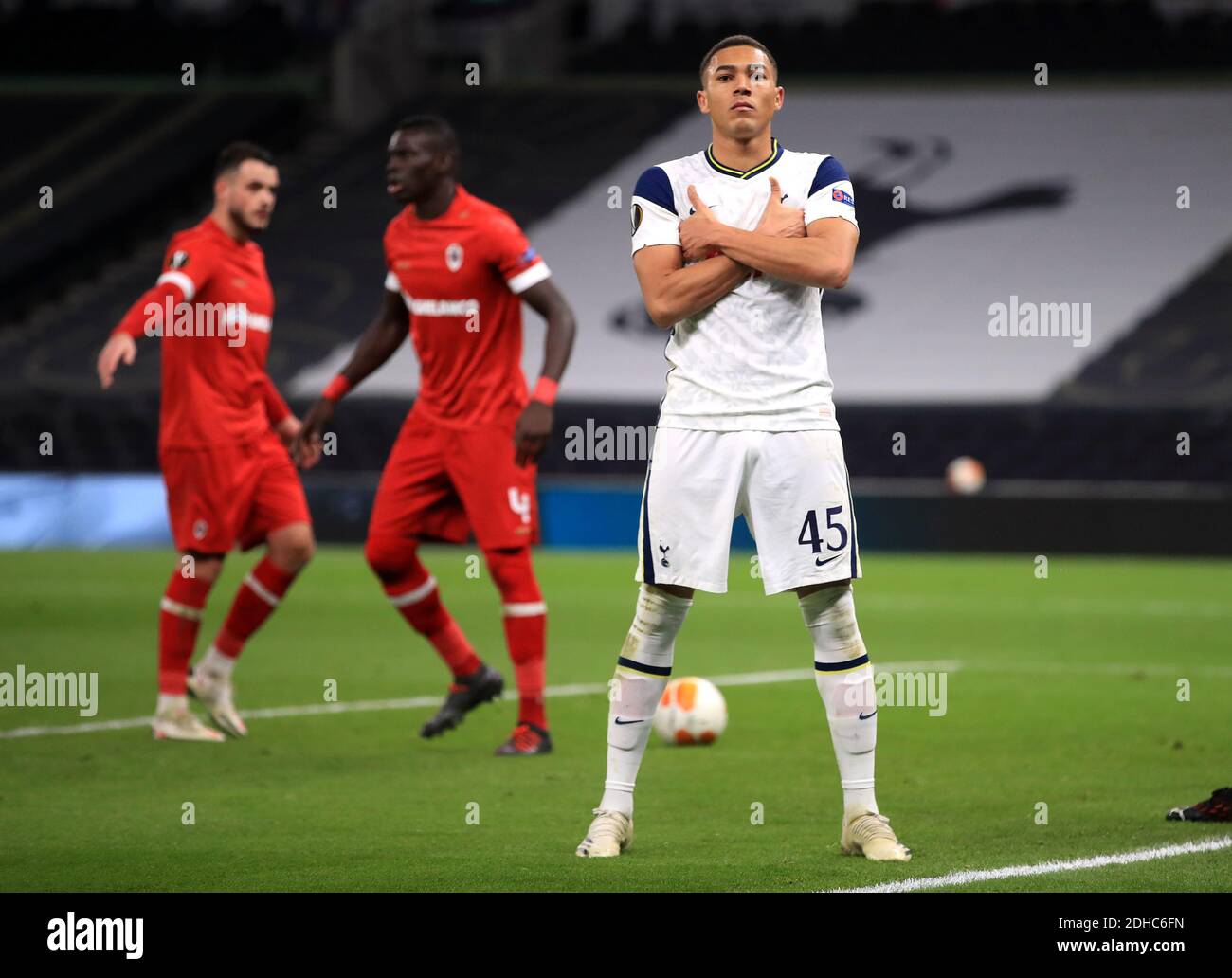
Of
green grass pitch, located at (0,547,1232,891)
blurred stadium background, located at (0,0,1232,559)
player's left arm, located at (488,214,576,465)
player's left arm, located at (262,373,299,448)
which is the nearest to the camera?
green grass pitch, located at (0,547,1232,891)

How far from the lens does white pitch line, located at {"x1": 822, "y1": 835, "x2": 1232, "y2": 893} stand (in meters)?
4.98

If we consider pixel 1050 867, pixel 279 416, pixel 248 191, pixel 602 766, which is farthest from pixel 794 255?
pixel 279 416

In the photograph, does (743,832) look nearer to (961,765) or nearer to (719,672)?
(961,765)

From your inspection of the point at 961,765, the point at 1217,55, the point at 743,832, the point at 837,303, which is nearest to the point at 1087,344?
the point at 837,303

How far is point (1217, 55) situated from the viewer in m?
28.5

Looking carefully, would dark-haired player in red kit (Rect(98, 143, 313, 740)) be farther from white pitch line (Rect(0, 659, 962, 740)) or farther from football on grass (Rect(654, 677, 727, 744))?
football on grass (Rect(654, 677, 727, 744))

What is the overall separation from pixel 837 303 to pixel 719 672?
16.7 metres

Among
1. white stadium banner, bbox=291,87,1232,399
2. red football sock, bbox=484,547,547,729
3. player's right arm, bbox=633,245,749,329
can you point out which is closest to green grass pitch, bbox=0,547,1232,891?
red football sock, bbox=484,547,547,729

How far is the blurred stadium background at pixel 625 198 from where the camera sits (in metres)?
21.9

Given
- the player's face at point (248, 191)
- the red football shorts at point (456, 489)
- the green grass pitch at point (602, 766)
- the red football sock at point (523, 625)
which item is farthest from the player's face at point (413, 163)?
the green grass pitch at point (602, 766)

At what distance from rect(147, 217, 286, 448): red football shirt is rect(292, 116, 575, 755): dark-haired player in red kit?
23.0 inches

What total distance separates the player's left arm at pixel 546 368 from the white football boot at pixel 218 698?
5.78ft

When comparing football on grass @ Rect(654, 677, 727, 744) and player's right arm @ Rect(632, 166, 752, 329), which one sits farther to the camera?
football on grass @ Rect(654, 677, 727, 744)

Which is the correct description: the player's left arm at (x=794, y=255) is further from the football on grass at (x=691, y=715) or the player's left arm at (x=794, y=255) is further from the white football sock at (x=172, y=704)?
the white football sock at (x=172, y=704)
